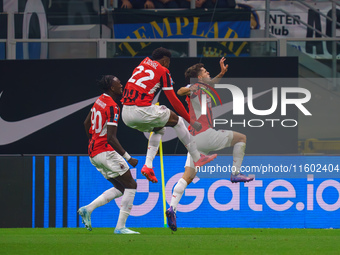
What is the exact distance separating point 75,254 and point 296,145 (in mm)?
6945

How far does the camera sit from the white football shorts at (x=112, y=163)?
10.1 meters

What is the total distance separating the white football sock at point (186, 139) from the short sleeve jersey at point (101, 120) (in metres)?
0.87

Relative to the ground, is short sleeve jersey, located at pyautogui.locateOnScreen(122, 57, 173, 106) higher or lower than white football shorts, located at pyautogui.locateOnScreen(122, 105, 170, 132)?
higher

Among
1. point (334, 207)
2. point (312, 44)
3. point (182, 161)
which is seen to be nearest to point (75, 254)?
point (182, 161)

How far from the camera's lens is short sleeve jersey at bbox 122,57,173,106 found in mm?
9773

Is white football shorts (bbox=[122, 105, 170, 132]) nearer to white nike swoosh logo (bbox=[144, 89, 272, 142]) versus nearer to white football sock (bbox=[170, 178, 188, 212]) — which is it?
white football sock (bbox=[170, 178, 188, 212])

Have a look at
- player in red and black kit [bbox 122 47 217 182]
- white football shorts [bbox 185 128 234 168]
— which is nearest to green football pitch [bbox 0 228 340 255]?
player in red and black kit [bbox 122 47 217 182]

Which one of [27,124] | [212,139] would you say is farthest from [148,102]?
[27,124]

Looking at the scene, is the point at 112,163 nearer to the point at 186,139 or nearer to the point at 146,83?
the point at 186,139

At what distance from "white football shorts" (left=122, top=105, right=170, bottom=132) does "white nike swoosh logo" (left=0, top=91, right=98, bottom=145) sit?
4002 millimetres

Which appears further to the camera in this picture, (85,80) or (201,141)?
(85,80)

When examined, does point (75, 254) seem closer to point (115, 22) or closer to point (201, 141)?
point (201, 141)

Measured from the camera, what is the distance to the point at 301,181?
41.0ft

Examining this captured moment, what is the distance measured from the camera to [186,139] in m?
10.2
